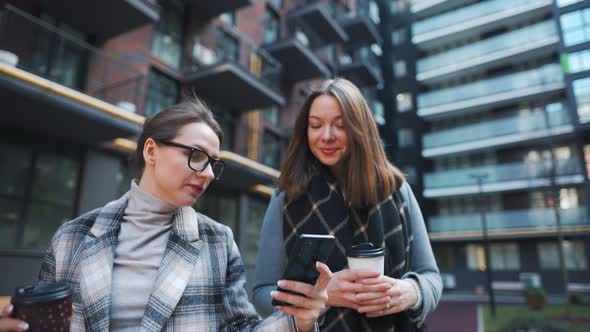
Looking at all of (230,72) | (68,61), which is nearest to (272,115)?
(230,72)

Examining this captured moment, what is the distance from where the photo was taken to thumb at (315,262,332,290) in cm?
109

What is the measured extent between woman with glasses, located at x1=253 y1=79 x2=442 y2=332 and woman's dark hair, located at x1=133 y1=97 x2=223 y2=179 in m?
0.48

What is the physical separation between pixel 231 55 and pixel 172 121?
1288 centimetres

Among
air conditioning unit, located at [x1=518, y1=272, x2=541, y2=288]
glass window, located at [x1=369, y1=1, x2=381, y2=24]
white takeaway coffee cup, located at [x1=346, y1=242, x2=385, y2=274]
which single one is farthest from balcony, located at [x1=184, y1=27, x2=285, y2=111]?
air conditioning unit, located at [x1=518, y1=272, x2=541, y2=288]

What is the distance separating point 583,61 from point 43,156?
29.3 ft

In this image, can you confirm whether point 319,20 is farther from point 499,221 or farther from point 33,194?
point 499,221

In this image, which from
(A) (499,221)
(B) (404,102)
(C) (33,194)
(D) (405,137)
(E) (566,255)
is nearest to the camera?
(C) (33,194)

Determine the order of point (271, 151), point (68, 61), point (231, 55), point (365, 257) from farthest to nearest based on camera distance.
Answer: point (271, 151) < point (231, 55) < point (68, 61) < point (365, 257)

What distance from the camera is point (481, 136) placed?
22.2 metres

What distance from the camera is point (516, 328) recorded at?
693 cm

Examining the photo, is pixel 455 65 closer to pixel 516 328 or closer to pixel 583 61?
pixel 516 328

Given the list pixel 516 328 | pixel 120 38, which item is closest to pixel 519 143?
pixel 516 328

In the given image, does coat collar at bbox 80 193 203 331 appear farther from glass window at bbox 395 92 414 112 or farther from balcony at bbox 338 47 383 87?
glass window at bbox 395 92 414 112

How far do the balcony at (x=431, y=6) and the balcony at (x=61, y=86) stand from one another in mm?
19546
